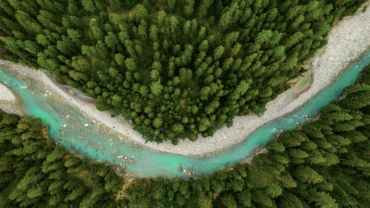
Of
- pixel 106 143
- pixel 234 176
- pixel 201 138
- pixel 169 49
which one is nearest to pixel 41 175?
pixel 106 143

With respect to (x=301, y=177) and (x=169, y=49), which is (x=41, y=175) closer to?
(x=169, y=49)

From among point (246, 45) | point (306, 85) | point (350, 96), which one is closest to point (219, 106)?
point (246, 45)

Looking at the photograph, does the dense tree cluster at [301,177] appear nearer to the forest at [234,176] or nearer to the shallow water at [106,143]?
the forest at [234,176]

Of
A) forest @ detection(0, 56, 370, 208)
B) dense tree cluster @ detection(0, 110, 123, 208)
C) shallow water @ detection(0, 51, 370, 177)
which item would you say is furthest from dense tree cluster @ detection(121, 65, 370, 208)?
dense tree cluster @ detection(0, 110, 123, 208)

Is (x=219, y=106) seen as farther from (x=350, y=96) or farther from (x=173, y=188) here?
(x=350, y=96)

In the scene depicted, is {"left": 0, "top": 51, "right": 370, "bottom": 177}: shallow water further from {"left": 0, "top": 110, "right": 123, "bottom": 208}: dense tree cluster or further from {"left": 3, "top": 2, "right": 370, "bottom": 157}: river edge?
{"left": 0, "top": 110, "right": 123, "bottom": 208}: dense tree cluster

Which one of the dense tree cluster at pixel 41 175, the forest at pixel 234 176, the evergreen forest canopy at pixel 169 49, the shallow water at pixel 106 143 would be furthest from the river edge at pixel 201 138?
the dense tree cluster at pixel 41 175
